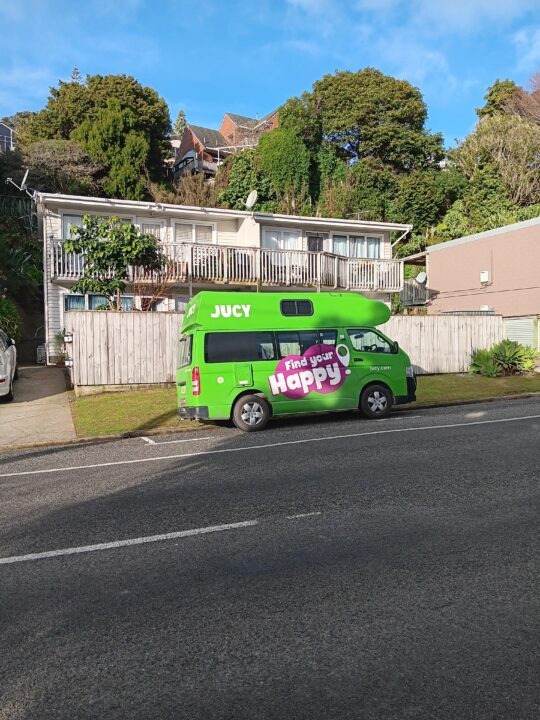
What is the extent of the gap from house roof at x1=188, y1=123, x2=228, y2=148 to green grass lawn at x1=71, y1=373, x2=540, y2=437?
50093 millimetres

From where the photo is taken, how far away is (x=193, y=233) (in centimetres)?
2508

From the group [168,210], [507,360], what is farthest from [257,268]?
[507,360]

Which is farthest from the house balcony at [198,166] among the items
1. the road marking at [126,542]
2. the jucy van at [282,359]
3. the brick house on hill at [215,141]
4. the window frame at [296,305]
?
the road marking at [126,542]

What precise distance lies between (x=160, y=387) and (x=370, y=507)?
11.9m

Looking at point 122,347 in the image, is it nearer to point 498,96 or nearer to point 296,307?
point 296,307

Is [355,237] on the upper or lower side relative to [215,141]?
lower

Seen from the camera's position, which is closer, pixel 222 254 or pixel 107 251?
pixel 107 251

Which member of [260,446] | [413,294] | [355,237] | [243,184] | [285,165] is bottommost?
[260,446]

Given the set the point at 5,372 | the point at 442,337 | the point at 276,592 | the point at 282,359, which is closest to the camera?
the point at 276,592

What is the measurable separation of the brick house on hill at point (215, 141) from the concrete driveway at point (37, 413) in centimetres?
3723

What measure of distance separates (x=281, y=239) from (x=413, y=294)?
10.1 meters

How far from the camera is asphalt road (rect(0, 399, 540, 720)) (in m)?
2.83

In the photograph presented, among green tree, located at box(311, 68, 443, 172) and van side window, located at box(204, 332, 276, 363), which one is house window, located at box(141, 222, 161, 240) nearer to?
van side window, located at box(204, 332, 276, 363)

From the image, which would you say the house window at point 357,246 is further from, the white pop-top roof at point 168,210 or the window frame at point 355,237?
the white pop-top roof at point 168,210
